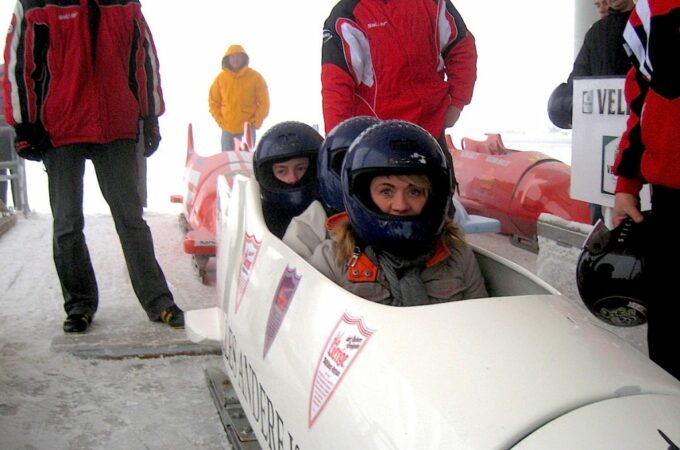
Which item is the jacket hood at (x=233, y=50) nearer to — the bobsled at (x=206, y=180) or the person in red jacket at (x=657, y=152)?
the bobsled at (x=206, y=180)

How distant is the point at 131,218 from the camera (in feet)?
10.1

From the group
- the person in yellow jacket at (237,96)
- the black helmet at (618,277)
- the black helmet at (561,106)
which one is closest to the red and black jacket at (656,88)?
the black helmet at (618,277)

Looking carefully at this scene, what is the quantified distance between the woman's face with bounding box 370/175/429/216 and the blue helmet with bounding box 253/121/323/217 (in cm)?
86

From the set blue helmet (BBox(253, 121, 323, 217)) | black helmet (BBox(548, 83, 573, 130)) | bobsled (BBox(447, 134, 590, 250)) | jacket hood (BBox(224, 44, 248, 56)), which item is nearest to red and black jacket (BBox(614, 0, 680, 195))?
blue helmet (BBox(253, 121, 323, 217))

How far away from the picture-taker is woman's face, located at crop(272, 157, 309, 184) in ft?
8.44

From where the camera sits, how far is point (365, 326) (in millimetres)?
1247

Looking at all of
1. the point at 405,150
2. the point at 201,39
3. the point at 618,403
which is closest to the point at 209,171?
the point at 405,150

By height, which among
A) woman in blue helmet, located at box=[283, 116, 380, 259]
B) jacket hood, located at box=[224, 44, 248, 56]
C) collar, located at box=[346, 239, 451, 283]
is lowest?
collar, located at box=[346, 239, 451, 283]

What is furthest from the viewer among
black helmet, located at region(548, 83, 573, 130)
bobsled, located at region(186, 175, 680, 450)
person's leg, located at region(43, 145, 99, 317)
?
black helmet, located at region(548, 83, 573, 130)

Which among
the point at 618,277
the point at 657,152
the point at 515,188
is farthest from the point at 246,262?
the point at 515,188

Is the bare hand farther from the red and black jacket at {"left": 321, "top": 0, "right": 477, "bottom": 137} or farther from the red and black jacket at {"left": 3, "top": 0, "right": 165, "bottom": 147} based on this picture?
the red and black jacket at {"left": 3, "top": 0, "right": 165, "bottom": 147}

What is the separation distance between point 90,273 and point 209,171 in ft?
6.64

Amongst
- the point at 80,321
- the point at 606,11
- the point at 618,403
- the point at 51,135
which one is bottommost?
the point at 80,321

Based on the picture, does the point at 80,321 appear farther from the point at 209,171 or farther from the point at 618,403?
the point at 618,403
